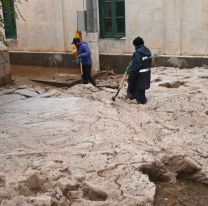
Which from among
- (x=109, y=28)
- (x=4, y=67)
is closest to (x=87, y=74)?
(x=4, y=67)

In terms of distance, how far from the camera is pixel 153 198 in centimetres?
537

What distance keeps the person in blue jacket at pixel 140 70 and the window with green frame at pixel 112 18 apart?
495 centimetres

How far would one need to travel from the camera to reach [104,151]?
248 inches

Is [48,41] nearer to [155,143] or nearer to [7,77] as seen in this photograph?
[7,77]

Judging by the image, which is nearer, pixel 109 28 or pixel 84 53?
pixel 84 53

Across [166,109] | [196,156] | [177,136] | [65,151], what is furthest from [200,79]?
[65,151]

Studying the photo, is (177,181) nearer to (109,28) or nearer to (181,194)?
(181,194)

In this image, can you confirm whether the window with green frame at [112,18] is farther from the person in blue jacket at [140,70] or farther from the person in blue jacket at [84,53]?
the person in blue jacket at [140,70]

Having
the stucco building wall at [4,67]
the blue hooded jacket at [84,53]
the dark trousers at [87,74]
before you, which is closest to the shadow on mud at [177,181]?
the blue hooded jacket at [84,53]

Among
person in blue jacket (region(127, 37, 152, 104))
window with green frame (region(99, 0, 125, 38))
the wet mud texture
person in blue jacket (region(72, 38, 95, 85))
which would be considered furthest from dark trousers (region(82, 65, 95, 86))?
the wet mud texture

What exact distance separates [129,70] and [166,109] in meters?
1.14

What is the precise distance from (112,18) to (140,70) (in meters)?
5.37

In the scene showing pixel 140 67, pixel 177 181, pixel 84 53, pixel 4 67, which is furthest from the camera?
pixel 4 67

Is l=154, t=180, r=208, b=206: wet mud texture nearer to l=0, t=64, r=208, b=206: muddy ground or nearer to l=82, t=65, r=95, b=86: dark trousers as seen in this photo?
l=0, t=64, r=208, b=206: muddy ground
